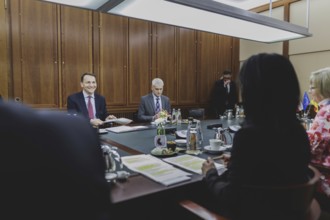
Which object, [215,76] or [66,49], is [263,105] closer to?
[66,49]

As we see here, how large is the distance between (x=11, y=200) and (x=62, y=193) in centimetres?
10

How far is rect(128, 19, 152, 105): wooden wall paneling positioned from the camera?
4.78 meters

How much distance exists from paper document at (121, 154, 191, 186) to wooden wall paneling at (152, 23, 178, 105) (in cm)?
355

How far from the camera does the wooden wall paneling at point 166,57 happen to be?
5062 mm

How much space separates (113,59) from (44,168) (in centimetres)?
419

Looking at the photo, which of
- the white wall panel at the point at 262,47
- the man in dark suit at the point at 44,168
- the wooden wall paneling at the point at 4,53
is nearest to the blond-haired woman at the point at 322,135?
the man in dark suit at the point at 44,168

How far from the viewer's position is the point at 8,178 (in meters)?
0.56

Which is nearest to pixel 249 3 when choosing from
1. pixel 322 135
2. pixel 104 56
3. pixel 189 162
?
pixel 104 56

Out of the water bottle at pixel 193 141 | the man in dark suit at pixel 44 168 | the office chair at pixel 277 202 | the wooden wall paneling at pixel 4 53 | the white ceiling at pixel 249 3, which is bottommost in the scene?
the office chair at pixel 277 202

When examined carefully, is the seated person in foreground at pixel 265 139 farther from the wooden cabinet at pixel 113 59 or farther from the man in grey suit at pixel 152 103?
the wooden cabinet at pixel 113 59

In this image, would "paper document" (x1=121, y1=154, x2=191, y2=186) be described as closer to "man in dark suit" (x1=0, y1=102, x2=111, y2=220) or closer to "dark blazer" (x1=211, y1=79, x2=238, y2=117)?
"man in dark suit" (x1=0, y1=102, x2=111, y2=220)

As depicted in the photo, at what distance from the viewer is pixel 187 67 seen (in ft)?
18.1

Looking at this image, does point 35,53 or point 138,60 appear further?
point 138,60

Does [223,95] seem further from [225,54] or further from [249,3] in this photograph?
[249,3]
